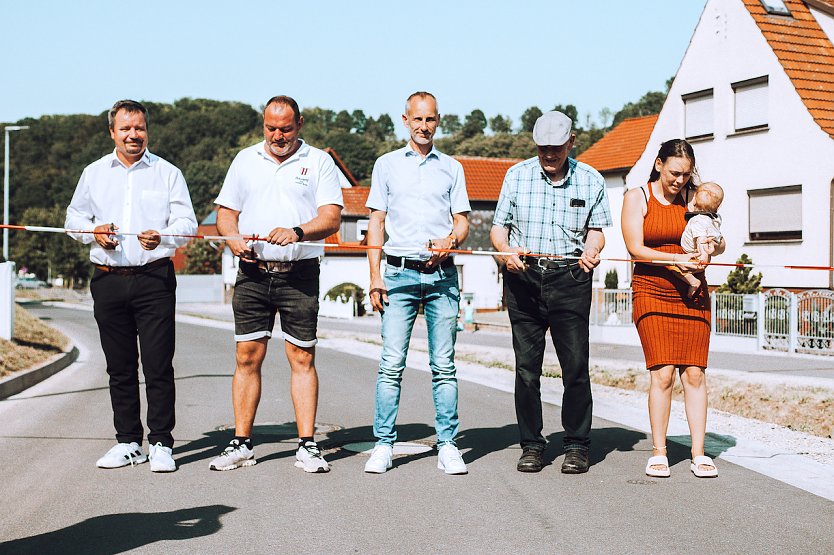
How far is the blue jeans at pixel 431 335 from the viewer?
6.35 metres

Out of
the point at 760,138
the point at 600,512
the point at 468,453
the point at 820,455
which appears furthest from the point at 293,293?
the point at 760,138

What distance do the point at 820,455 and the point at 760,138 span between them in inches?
776

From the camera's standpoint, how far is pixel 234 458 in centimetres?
619

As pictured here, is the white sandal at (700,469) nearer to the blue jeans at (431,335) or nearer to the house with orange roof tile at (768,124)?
the blue jeans at (431,335)

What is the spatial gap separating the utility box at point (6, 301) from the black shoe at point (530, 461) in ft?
37.3

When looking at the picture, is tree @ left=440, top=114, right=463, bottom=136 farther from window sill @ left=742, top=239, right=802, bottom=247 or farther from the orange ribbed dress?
the orange ribbed dress

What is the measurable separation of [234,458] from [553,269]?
7.58ft

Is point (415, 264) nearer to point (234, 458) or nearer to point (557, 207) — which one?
point (557, 207)

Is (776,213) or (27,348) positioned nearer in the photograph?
(27,348)

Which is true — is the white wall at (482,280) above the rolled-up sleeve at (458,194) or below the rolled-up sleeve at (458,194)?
below

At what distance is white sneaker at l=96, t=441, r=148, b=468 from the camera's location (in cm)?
618

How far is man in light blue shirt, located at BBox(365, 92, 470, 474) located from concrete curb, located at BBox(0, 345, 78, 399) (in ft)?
19.8

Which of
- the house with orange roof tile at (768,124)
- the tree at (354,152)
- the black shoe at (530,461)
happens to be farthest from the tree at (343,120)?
the black shoe at (530,461)

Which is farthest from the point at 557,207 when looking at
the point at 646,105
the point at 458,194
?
the point at 646,105
